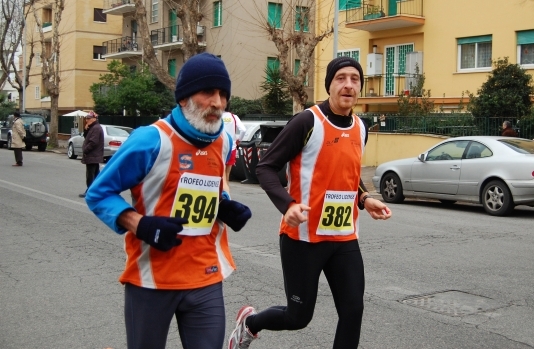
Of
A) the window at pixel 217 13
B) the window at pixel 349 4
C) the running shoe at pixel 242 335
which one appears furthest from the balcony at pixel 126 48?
the running shoe at pixel 242 335

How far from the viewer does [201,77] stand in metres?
3.37

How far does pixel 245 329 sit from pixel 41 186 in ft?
43.2

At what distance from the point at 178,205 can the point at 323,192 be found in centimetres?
116

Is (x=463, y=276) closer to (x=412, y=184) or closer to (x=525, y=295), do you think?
(x=525, y=295)

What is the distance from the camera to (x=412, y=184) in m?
15.1

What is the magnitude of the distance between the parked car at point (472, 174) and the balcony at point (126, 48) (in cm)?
3562

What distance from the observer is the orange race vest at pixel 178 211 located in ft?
11.0

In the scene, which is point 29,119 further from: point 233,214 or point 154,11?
point 233,214

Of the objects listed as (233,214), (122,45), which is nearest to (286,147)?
(233,214)

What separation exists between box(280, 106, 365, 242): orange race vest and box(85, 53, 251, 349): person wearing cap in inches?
37.1

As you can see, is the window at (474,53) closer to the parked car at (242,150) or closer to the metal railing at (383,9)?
the metal railing at (383,9)

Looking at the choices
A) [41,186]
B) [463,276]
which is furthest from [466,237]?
[41,186]

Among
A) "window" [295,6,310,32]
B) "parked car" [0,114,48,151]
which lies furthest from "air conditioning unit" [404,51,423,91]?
"parked car" [0,114,48,151]

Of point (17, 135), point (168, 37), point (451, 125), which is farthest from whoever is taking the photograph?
point (168, 37)
